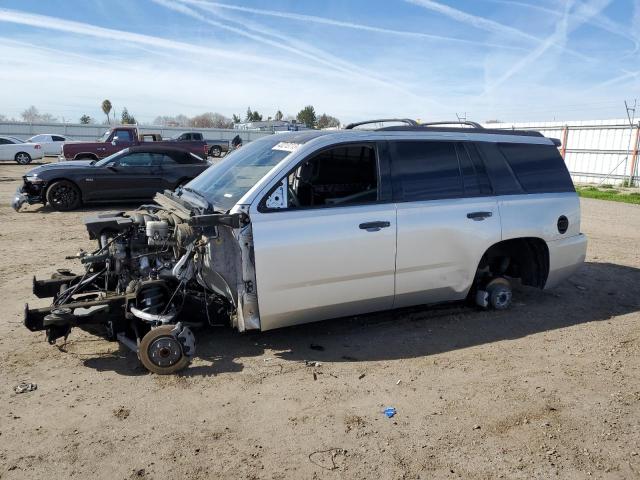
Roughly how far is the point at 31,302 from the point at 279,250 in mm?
3225

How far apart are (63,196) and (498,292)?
402 inches

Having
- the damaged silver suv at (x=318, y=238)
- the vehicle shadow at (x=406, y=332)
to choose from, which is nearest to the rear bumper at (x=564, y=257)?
the damaged silver suv at (x=318, y=238)

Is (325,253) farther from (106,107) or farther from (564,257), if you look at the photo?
(106,107)

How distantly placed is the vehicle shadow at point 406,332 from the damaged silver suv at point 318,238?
0.24 m

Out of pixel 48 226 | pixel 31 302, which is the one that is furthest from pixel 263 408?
pixel 48 226

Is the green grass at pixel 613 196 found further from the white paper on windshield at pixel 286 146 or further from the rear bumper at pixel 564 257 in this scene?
the white paper on windshield at pixel 286 146

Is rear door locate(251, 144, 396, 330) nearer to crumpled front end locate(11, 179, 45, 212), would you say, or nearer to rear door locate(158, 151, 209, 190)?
rear door locate(158, 151, 209, 190)

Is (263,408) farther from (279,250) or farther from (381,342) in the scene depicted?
(381,342)

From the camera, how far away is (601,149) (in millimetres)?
21812

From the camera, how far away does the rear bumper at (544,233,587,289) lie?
5.34m

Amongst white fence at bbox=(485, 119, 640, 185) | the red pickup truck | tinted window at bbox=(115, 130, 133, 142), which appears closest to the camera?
white fence at bbox=(485, 119, 640, 185)

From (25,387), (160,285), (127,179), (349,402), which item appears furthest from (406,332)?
(127,179)

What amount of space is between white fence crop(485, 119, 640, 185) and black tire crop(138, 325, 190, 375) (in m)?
21.0

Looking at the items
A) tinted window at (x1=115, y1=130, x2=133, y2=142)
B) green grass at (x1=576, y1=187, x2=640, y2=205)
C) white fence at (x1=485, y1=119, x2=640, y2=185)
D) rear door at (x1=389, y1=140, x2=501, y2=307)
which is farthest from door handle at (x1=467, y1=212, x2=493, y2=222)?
tinted window at (x1=115, y1=130, x2=133, y2=142)
